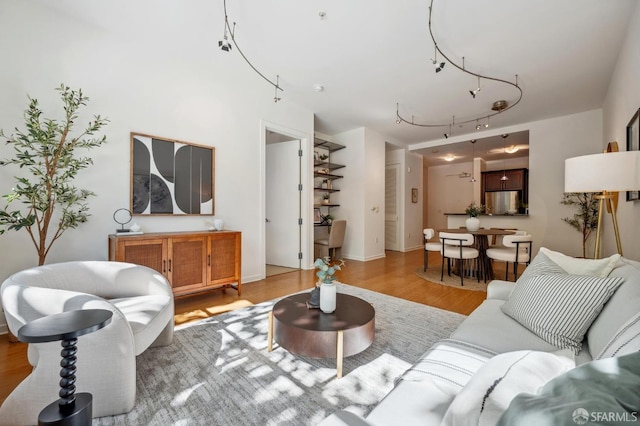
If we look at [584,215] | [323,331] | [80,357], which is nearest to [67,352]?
[80,357]

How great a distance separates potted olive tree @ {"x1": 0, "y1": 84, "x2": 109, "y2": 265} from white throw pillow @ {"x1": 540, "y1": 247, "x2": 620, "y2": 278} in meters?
3.76

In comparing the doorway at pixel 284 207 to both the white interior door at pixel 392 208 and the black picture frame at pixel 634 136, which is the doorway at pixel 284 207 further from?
the black picture frame at pixel 634 136

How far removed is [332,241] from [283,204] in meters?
1.30

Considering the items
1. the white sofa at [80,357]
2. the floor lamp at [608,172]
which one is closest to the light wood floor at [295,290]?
the white sofa at [80,357]

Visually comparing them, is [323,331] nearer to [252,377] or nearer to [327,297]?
[327,297]

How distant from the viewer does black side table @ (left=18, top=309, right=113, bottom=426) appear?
0.99 m

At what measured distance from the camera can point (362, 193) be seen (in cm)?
597

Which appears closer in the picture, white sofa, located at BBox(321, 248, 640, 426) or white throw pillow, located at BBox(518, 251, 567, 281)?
white sofa, located at BBox(321, 248, 640, 426)

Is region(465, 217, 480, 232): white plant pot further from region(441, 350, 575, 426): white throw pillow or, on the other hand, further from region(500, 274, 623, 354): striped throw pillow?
region(441, 350, 575, 426): white throw pillow

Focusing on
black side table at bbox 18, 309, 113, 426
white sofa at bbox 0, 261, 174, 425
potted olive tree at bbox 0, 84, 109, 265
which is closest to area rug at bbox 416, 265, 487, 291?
white sofa at bbox 0, 261, 174, 425

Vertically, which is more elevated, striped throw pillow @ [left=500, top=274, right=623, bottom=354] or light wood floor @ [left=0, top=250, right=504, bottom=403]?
striped throw pillow @ [left=500, top=274, right=623, bottom=354]

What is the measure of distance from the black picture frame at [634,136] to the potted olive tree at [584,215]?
2.52 metres

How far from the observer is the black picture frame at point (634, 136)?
2.40 m

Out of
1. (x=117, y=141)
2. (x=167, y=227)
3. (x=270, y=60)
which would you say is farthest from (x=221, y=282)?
(x=270, y=60)
